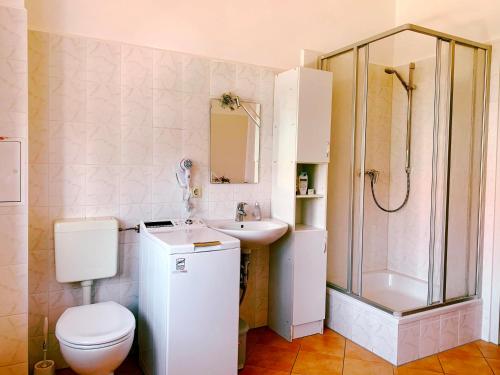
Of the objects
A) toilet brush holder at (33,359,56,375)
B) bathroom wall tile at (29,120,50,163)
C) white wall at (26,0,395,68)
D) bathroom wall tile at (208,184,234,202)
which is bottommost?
toilet brush holder at (33,359,56,375)

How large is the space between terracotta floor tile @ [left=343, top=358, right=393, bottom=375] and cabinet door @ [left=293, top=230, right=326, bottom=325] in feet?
1.39

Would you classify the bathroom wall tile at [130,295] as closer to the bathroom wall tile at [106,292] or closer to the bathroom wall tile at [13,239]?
the bathroom wall tile at [106,292]

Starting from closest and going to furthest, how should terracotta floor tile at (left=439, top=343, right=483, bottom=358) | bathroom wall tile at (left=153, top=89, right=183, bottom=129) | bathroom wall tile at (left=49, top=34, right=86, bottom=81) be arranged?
bathroom wall tile at (left=49, top=34, right=86, bottom=81) → bathroom wall tile at (left=153, top=89, right=183, bottom=129) → terracotta floor tile at (left=439, top=343, right=483, bottom=358)

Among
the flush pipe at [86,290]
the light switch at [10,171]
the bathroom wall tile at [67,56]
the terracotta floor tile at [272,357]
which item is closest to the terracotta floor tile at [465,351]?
the terracotta floor tile at [272,357]

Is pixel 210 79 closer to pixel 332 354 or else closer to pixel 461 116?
pixel 461 116

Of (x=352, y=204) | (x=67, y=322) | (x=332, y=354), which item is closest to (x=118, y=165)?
(x=67, y=322)

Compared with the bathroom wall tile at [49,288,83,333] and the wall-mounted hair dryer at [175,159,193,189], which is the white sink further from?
the bathroom wall tile at [49,288,83,333]

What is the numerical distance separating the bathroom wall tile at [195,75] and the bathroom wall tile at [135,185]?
24.5 inches

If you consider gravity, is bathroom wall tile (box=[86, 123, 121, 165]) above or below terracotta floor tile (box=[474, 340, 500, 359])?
above

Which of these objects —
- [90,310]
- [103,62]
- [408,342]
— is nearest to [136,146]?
[103,62]

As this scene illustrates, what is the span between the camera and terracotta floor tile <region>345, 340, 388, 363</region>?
8.66 ft

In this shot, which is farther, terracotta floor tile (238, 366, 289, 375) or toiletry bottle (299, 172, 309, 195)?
toiletry bottle (299, 172, 309, 195)

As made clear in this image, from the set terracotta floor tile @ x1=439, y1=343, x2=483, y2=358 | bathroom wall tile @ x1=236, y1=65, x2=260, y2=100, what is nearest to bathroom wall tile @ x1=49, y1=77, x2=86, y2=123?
bathroom wall tile @ x1=236, y1=65, x2=260, y2=100

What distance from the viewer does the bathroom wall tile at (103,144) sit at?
95.9 inches
